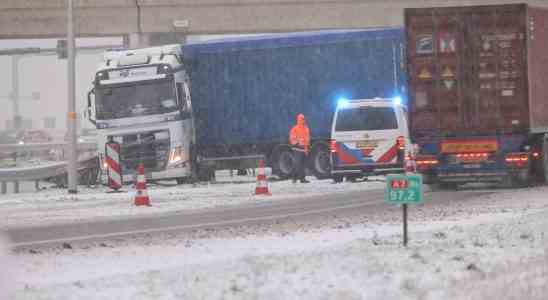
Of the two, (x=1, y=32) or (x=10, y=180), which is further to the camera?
(x=1, y=32)

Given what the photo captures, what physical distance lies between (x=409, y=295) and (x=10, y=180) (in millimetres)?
29988

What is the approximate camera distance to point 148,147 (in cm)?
3247

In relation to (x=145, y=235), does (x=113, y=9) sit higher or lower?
higher

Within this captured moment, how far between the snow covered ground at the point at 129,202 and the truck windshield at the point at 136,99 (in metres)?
2.72

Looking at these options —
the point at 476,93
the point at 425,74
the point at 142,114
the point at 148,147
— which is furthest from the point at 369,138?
the point at 142,114

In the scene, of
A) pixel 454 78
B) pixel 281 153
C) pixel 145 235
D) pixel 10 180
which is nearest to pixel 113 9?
pixel 10 180

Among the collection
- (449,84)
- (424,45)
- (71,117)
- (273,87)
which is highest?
(424,45)

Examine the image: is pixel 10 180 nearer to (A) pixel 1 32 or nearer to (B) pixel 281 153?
(B) pixel 281 153

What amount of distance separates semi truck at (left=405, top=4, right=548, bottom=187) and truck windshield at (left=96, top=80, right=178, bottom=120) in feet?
29.4

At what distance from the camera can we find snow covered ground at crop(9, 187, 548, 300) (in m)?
9.60

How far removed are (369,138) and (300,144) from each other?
9.47ft

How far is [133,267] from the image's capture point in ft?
38.7

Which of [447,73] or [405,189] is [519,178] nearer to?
[447,73]

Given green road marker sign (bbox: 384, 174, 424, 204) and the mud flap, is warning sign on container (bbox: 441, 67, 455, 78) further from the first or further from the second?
green road marker sign (bbox: 384, 174, 424, 204)
